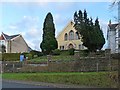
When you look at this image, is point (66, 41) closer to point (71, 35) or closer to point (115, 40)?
point (71, 35)

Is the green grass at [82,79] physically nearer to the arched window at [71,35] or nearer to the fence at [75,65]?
the fence at [75,65]

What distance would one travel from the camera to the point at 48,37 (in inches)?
1986

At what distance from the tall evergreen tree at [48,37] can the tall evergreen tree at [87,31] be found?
25.5ft

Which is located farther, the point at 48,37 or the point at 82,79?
the point at 48,37

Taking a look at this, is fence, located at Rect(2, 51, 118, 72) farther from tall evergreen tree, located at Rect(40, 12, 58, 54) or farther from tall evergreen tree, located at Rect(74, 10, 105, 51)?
tall evergreen tree, located at Rect(40, 12, 58, 54)

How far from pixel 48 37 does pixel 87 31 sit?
1028 centimetres

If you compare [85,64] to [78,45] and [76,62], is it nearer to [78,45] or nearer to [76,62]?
[76,62]

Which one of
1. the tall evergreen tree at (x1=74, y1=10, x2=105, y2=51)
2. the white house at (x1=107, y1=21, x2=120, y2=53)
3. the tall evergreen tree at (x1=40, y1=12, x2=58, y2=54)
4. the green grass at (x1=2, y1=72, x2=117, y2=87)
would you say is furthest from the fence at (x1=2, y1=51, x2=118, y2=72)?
the tall evergreen tree at (x1=40, y1=12, x2=58, y2=54)

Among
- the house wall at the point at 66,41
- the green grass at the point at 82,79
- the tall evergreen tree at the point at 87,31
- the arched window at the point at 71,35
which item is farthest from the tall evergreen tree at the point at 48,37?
the green grass at the point at 82,79

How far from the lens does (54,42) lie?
50562mm

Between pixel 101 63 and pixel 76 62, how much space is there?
8.89 feet

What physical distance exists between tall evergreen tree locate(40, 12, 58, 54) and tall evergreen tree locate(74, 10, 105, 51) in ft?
25.5

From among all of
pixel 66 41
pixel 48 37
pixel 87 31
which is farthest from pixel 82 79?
pixel 66 41

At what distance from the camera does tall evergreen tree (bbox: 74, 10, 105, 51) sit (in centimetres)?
4247
